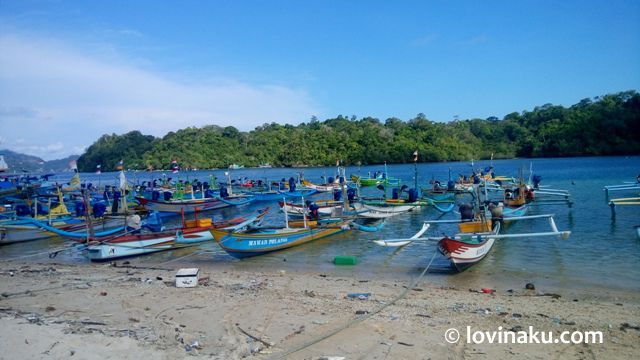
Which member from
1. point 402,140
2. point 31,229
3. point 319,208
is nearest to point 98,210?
point 31,229

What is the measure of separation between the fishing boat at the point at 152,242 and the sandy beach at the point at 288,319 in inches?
143

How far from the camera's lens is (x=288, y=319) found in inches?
366

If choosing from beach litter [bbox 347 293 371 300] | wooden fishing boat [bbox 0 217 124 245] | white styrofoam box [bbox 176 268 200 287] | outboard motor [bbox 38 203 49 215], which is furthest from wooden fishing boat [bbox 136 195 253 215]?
beach litter [bbox 347 293 371 300]

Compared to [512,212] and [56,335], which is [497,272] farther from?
[56,335]

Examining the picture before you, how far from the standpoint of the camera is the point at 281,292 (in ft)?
38.9

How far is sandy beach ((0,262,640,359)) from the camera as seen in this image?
754 cm

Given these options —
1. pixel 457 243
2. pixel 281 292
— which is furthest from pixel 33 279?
pixel 457 243

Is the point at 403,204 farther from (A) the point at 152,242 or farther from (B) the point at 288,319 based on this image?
(B) the point at 288,319

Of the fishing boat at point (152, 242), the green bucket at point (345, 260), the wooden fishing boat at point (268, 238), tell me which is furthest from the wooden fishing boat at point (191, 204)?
the green bucket at point (345, 260)

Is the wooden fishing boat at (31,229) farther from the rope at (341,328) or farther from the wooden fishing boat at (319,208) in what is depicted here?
the rope at (341,328)

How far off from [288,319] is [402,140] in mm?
104851

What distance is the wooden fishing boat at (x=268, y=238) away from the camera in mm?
16500

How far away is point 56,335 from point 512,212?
1981 cm

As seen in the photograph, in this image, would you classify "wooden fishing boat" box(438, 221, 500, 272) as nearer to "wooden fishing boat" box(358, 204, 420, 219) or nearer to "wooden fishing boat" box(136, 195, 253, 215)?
"wooden fishing boat" box(358, 204, 420, 219)
